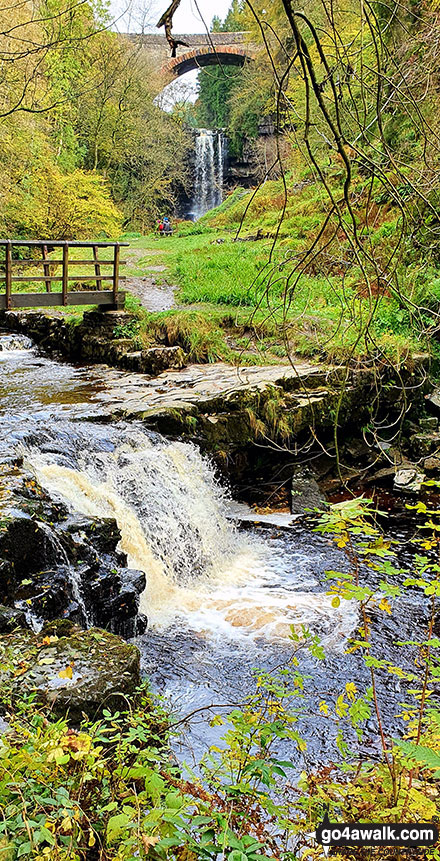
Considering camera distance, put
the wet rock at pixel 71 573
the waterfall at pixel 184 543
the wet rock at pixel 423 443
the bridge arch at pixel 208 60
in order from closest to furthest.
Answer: the wet rock at pixel 71 573
the waterfall at pixel 184 543
the wet rock at pixel 423 443
the bridge arch at pixel 208 60

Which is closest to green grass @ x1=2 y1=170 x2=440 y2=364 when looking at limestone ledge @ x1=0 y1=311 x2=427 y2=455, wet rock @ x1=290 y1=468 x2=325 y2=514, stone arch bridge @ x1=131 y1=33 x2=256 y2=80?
limestone ledge @ x1=0 y1=311 x2=427 y2=455

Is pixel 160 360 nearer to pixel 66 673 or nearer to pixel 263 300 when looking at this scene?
pixel 263 300

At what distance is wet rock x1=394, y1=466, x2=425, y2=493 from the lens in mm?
7824

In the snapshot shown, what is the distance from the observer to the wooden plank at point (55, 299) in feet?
32.1

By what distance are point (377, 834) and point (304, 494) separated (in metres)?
5.62

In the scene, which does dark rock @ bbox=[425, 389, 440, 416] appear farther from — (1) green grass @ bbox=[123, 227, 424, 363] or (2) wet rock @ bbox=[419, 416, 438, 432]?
(1) green grass @ bbox=[123, 227, 424, 363]

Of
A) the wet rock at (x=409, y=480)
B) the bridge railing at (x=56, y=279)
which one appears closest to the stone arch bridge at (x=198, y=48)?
the bridge railing at (x=56, y=279)

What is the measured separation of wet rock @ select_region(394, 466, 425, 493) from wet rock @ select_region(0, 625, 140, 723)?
504 centimetres

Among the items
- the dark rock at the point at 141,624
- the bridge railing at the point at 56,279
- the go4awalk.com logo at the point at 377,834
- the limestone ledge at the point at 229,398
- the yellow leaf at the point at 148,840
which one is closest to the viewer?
the yellow leaf at the point at 148,840

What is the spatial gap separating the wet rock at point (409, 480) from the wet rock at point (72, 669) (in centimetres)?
504

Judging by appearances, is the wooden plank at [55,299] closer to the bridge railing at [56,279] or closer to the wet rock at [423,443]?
the bridge railing at [56,279]

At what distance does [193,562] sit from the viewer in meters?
6.60

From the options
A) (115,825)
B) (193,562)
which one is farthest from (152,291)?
(115,825)

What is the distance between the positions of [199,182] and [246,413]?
96.3 ft
